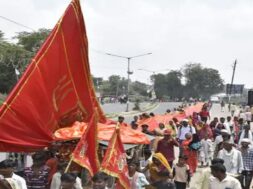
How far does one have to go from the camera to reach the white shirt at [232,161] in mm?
8703

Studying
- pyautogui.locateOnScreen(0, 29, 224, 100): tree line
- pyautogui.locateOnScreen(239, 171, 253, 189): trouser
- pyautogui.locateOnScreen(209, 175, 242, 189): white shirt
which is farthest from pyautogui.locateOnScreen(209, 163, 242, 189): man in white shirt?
pyautogui.locateOnScreen(0, 29, 224, 100): tree line

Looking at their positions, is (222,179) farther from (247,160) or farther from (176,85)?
(176,85)

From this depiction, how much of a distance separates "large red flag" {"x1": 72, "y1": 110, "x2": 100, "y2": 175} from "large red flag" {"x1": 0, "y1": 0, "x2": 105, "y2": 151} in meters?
0.64

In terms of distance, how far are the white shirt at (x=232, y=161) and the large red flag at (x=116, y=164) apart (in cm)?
212

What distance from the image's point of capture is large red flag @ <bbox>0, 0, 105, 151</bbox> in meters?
6.71

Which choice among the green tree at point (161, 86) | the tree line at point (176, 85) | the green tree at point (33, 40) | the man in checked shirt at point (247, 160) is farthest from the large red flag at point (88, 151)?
the green tree at point (161, 86)

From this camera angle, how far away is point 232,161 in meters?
8.70

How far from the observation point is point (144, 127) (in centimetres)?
1271

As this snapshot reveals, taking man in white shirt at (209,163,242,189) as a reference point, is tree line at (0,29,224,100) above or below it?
above

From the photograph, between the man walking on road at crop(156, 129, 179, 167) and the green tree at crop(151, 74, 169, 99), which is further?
the green tree at crop(151, 74, 169, 99)

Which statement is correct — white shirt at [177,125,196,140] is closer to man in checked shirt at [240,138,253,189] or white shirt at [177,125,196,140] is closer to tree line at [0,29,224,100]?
man in checked shirt at [240,138,253,189]

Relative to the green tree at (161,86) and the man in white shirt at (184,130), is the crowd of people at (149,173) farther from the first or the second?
the green tree at (161,86)

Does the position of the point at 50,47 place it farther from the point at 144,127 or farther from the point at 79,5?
the point at 144,127

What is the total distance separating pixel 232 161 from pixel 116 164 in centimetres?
239
